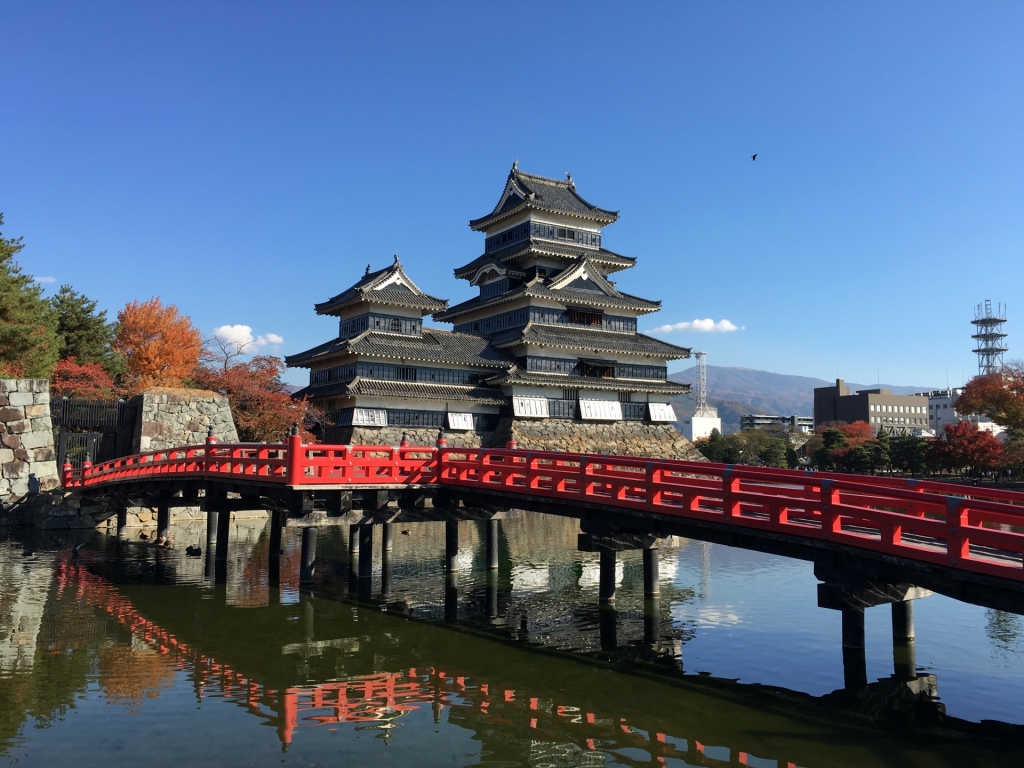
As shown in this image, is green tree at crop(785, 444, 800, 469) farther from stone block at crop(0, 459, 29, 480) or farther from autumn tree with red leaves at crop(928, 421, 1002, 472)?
stone block at crop(0, 459, 29, 480)

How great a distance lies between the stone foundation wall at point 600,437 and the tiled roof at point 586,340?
5.31 meters

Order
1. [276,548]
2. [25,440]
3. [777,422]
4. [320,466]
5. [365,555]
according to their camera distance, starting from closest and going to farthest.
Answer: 1. [320,466]
2. [365,555]
3. [276,548]
4. [25,440]
5. [777,422]

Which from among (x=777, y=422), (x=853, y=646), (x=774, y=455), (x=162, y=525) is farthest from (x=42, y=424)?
(x=777, y=422)

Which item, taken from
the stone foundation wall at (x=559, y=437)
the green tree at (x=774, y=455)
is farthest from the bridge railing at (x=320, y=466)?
the green tree at (x=774, y=455)

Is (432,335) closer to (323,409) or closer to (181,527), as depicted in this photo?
(323,409)

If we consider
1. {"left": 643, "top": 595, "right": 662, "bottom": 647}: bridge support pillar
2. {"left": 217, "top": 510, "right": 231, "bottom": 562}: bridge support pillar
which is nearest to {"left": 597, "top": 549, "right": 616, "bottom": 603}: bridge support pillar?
{"left": 643, "top": 595, "right": 662, "bottom": 647}: bridge support pillar

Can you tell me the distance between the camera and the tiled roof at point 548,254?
55344 mm

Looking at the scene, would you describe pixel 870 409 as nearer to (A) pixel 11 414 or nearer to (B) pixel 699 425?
(B) pixel 699 425

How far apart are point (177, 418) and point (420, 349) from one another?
57.6ft

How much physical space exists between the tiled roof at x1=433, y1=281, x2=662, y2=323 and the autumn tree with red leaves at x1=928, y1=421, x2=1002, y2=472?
87.9 ft

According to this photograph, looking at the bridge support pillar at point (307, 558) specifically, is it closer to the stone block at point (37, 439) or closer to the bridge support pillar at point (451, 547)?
the bridge support pillar at point (451, 547)

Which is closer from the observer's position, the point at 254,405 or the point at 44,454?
the point at 44,454

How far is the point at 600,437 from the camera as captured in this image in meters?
53.2

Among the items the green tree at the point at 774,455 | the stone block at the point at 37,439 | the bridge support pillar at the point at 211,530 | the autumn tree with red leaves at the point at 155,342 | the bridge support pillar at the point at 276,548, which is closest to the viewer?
the bridge support pillar at the point at 276,548
